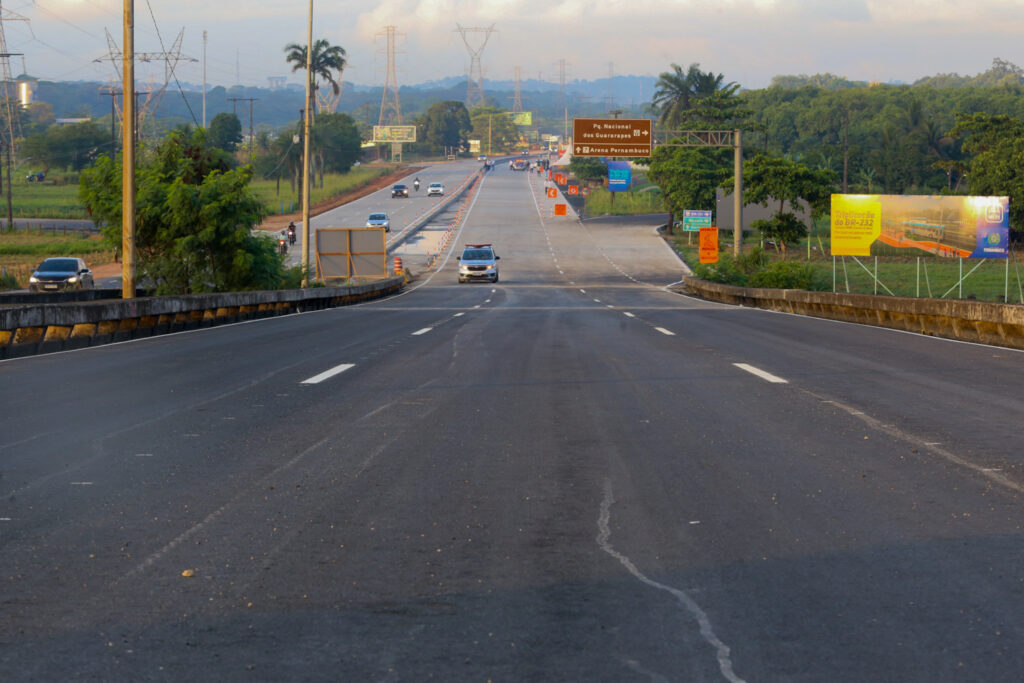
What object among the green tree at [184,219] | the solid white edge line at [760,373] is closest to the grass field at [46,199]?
the green tree at [184,219]

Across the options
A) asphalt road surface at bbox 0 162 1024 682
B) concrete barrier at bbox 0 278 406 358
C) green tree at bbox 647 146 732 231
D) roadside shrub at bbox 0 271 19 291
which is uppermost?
green tree at bbox 647 146 732 231

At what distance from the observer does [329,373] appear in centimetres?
1354

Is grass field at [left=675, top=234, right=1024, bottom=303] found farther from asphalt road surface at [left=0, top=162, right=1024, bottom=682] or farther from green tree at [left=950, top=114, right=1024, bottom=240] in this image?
asphalt road surface at [left=0, top=162, right=1024, bottom=682]

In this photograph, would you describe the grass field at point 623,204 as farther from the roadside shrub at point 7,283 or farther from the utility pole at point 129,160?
the utility pole at point 129,160

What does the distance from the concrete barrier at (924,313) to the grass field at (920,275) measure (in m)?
7.50

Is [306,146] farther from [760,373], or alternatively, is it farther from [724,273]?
[760,373]

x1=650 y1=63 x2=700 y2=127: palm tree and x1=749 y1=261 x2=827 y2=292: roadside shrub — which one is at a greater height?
x1=650 y1=63 x2=700 y2=127: palm tree

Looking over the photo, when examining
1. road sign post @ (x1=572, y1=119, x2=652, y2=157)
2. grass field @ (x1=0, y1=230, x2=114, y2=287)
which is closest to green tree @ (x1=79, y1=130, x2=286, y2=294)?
grass field @ (x1=0, y1=230, x2=114, y2=287)

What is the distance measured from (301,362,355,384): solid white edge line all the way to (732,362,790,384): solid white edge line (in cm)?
502

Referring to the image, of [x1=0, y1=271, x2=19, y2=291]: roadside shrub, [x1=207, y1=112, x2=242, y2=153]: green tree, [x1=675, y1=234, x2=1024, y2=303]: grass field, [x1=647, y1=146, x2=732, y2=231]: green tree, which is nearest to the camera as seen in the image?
[x1=0, y1=271, x2=19, y2=291]: roadside shrub

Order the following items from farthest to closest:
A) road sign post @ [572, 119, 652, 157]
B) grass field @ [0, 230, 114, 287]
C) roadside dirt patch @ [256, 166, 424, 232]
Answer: roadside dirt patch @ [256, 166, 424, 232]
grass field @ [0, 230, 114, 287]
road sign post @ [572, 119, 652, 157]

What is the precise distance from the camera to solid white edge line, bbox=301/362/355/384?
41.5 ft

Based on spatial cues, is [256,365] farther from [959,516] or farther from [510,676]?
[510,676]

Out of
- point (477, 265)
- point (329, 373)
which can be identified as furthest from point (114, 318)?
point (477, 265)
